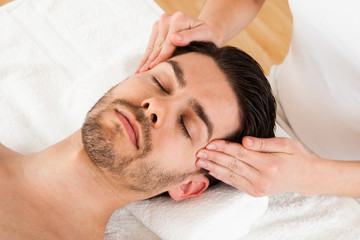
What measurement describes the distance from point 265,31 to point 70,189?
190 cm

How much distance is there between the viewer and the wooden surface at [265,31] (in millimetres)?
2412

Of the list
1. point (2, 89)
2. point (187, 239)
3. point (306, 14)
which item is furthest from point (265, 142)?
point (2, 89)

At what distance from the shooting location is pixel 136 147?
1.05 meters

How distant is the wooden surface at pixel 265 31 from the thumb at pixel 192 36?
1.12 m

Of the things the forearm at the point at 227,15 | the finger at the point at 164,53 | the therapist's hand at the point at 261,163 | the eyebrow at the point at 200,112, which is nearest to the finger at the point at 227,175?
the therapist's hand at the point at 261,163

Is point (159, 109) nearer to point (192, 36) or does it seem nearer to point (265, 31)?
point (192, 36)

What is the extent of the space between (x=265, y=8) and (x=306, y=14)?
1.42 meters

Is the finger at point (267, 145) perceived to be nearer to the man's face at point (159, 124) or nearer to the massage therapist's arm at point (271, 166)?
the massage therapist's arm at point (271, 166)

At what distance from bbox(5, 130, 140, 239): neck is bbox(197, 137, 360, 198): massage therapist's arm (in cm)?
34

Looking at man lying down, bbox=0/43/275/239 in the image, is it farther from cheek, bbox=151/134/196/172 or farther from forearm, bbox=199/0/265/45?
forearm, bbox=199/0/265/45

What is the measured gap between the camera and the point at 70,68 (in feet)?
5.27

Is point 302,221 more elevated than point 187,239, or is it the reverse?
point 187,239

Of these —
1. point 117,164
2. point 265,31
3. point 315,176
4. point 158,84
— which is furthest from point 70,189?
point 265,31

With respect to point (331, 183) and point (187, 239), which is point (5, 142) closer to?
point (187, 239)
